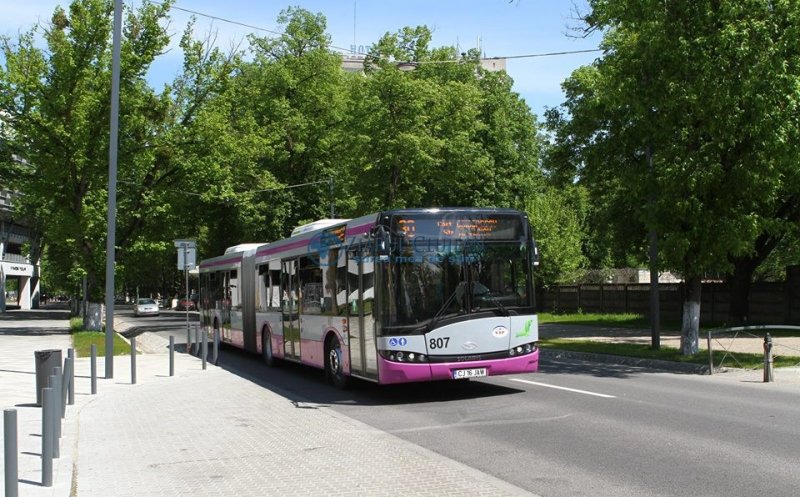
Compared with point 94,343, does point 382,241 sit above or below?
above

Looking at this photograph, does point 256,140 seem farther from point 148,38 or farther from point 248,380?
A: point 248,380

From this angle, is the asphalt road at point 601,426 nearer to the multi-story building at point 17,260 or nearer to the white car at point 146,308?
the white car at point 146,308

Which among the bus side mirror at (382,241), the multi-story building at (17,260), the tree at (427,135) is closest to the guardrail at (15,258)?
the multi-story building at (17,260)

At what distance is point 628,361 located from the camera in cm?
1848

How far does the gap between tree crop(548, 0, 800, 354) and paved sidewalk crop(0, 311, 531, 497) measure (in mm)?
9831

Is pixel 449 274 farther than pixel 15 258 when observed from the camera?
No

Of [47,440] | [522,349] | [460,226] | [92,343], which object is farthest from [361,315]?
[92,343]

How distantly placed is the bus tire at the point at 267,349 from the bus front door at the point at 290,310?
154 cm

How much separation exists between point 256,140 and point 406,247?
2675 cm

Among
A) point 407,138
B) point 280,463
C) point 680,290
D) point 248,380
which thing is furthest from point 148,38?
point 280,463

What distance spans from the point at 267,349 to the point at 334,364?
5.29 m

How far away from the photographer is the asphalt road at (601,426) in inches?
277

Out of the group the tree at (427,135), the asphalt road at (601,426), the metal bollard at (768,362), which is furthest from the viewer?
the tree at (427,135)

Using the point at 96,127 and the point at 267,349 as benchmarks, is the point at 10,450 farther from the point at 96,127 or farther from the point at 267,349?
the point at 96,127
